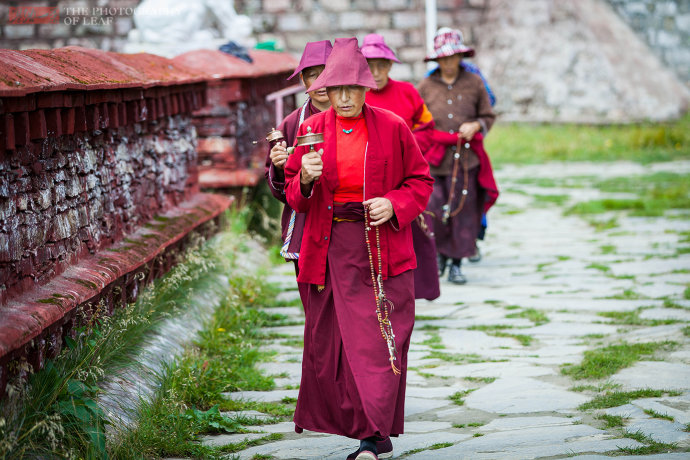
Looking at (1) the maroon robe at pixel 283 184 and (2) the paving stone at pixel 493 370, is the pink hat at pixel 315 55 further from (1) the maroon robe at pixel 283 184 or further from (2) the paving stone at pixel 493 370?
(2) the paving stone at pixel 493 370

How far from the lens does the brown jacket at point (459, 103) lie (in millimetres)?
7379

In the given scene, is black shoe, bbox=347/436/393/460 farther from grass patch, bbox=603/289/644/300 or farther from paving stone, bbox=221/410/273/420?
grass patch, bbox=603/289/644/300

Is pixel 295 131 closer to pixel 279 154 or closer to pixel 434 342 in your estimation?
pixel 279 154

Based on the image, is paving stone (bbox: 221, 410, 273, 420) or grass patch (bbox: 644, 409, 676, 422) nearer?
grass patch (bbox: 644, 409, 676, 422)

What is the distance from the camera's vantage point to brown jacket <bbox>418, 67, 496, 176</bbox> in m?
7.38

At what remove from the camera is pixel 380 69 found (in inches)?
230

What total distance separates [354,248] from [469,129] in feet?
11.7

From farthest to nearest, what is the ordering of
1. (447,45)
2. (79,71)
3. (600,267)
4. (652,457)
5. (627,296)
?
(600,267)
(447,45)
(627,296)
(79,71)
(652,457)

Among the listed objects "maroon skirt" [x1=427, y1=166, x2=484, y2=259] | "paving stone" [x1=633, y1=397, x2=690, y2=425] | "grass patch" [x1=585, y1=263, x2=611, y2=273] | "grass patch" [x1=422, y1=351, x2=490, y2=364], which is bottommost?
"grass patch" [x1=585, y1=263, x2=611, y2=273]

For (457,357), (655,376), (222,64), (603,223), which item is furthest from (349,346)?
(603,223)

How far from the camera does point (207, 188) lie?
316 inches

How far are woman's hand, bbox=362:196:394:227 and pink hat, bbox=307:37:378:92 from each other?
0.45 m

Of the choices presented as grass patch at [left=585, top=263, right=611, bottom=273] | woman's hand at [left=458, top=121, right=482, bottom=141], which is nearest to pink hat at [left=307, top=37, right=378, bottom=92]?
woman's hand at [left=458, top=121, right=482, bottom=141]

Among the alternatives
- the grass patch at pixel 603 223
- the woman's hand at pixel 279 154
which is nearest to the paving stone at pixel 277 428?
the woman's hand at pixel 279 154
